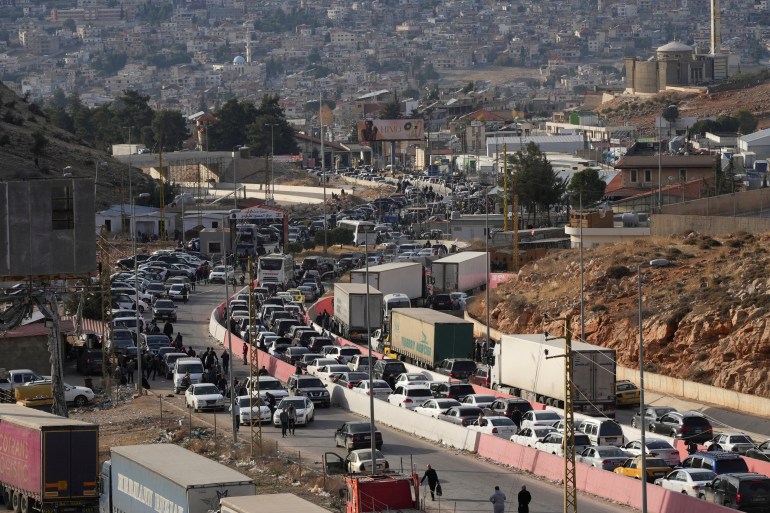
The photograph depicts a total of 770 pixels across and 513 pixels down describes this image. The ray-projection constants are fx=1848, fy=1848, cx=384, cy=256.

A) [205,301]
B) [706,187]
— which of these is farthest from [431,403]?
[706,187]

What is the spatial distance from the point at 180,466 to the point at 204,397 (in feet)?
53.7

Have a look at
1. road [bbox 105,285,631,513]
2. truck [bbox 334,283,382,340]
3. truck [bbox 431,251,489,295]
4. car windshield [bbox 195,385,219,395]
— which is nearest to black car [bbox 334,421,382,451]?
road [bbox 105,285,631,513]

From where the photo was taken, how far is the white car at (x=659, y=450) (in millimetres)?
36312

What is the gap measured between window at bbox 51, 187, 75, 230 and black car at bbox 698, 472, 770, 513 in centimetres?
1761

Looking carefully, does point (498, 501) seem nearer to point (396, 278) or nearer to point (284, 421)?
point (284, 421)

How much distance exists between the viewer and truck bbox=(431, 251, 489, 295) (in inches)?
2879

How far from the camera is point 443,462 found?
39000 mm

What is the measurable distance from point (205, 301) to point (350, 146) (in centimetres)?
11604

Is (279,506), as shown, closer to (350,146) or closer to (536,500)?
(536,500)

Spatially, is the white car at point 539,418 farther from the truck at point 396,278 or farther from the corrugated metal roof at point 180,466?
the truck at point 396,278

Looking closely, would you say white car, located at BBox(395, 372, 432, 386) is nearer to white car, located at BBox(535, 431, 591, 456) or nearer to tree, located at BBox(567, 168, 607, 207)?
white car, located at BBox(535, 431, 591, 456)

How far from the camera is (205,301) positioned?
73750 millimetres

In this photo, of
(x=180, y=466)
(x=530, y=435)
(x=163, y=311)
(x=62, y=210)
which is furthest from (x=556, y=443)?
(x=163, y=311)

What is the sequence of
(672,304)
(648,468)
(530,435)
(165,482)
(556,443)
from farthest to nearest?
1. (672,304)
2. (530,435)
3. (556,443)
4. (648,468)
5. (165,482)
